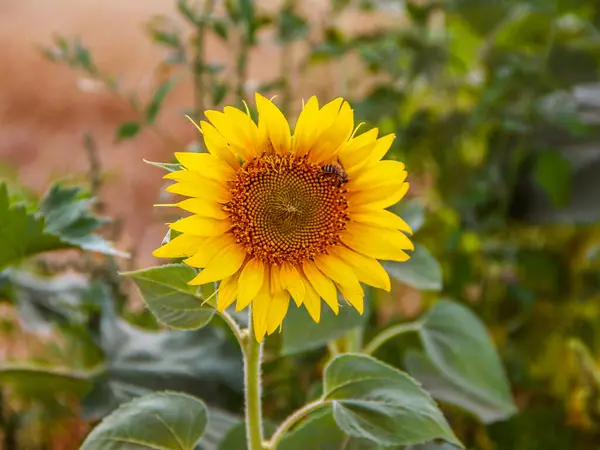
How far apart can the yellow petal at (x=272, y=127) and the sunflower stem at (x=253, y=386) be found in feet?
0.26

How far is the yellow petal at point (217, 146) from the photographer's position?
305 millimetres

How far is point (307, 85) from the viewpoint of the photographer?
42.1 inches

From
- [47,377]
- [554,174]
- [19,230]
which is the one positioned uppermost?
[554,174]

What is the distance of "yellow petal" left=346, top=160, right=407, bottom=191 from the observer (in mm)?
317

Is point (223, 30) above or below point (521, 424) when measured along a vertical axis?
above

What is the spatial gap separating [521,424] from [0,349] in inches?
26.7

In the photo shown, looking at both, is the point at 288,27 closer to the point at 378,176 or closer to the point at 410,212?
the point at 410,212

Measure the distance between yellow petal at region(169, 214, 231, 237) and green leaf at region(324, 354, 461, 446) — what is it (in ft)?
0.30

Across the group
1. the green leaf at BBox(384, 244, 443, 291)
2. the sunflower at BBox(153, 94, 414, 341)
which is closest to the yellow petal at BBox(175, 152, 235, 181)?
the sunflower at BBox(153, 94, 414, 341)

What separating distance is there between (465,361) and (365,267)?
0.23 m

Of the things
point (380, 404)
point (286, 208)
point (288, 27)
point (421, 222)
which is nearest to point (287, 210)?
point (286, 208)

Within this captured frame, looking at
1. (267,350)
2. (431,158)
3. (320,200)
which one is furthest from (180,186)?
(431,158)

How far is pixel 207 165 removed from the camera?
1.01ft

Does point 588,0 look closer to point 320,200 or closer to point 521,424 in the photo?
point 521,424
